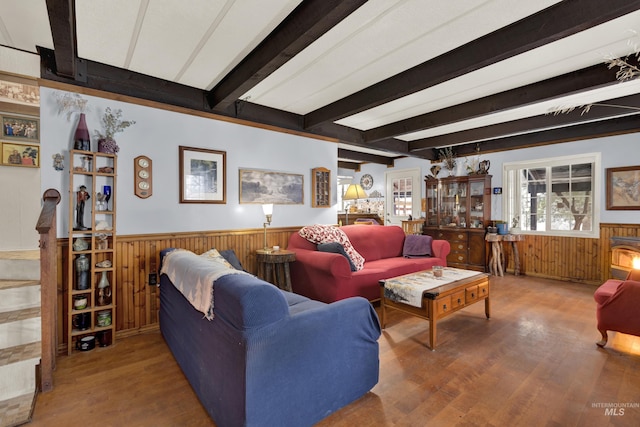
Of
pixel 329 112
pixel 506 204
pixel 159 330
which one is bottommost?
pixel 159 330

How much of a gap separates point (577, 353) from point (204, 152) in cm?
393

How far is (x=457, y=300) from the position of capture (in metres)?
2.84

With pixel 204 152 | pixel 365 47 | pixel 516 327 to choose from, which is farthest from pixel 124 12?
pixel 516 327

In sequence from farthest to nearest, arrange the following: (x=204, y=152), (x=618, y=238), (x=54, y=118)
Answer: (x=618, y=238), (x=204, y=152), (x=54, y=118)

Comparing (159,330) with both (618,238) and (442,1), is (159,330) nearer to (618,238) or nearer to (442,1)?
(442,1)

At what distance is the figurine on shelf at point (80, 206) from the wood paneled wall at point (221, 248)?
0.18 m

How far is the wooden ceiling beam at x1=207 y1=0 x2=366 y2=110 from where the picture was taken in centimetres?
172

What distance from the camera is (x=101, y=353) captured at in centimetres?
254

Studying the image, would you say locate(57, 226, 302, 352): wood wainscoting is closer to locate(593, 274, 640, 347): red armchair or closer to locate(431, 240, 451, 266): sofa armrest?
locate(431, 240, 451, 266): sofa armrest

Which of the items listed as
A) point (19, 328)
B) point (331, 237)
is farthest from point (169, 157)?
point (331, 237)

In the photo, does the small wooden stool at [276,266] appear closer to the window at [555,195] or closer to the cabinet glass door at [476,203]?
the cabinet glass door at [476,203]

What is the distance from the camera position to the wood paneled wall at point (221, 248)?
2.86 m

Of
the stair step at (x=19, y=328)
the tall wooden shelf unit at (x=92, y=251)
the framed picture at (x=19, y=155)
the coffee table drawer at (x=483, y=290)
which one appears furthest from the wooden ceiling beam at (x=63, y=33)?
the coffee table drawer at (x=483, y=290)

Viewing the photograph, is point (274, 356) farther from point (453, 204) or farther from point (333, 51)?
point (453, 204)
